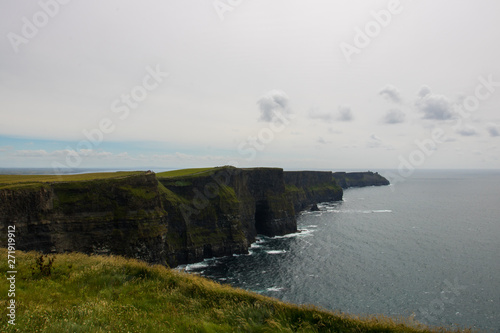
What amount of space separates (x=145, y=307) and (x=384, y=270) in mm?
58402

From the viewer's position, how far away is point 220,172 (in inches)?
3219

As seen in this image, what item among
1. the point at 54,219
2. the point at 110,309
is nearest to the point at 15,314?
the point at 110,309

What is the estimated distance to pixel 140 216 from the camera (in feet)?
174

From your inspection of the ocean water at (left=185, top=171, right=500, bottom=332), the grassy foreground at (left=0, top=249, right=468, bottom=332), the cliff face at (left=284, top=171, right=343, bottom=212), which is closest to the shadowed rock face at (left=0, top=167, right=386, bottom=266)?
the ocean water at (left=185, top=171, right=500, bottom=332)

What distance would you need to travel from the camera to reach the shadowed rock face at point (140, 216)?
Result: 144 feet

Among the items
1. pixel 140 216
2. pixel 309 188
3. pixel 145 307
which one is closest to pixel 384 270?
pixel 140 216

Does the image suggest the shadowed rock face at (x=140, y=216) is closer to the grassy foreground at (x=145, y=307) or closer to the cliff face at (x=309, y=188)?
the grassy foreground at (x=145, y=307)

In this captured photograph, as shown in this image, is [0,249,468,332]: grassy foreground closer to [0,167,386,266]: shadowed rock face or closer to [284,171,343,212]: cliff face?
[0,167,386,266]: shadowed rock face

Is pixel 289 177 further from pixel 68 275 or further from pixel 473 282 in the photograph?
pixel 68 275

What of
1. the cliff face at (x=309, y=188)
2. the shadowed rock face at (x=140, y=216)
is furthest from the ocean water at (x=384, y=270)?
the cliff face at (x=309, y=188)

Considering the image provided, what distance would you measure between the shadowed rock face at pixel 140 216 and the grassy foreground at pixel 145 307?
32627mm

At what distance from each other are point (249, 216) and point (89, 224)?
163ft

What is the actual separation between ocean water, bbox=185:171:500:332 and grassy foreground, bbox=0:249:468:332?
83.6 ft

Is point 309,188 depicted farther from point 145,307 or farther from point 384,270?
point 145,307
